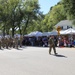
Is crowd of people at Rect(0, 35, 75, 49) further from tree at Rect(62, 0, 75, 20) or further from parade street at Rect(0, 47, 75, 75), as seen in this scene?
parade street at Rect(0, 47, 75, 75)

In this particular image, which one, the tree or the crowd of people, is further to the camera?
the tree

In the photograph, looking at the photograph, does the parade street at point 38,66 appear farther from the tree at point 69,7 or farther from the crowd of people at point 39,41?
the tree at point 69,7

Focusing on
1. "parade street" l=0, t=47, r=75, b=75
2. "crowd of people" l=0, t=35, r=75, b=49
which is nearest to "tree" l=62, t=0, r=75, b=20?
"crowd of people" l=0, t=35, r=75, b=49

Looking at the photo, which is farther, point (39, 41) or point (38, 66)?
point (39, 41)

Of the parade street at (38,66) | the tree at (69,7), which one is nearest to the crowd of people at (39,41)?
the tree at (69,7)

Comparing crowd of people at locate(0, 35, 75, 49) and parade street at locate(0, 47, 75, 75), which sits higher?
crowd of people at locate(0, 35, 75, 49)

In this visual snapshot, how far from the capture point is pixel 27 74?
40.8 feet

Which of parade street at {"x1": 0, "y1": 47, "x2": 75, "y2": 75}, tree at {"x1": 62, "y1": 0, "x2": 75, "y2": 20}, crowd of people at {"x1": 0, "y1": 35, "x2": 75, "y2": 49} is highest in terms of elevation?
tree at {"x1": 62, "y1": 0, "x2": 75, "y2": 20}

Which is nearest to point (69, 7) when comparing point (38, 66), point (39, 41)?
point (39, 41)

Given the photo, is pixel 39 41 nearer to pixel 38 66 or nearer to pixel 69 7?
pixel 69 7

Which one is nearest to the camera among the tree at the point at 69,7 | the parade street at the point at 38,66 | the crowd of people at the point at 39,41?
the parade street at the point at 38,66

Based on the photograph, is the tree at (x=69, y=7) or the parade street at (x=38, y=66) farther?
the tree at (x=69, y=7)

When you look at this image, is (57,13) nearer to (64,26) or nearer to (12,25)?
(64,26)

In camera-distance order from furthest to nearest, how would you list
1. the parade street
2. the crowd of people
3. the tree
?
the tree, the crowd of people, the parade street
